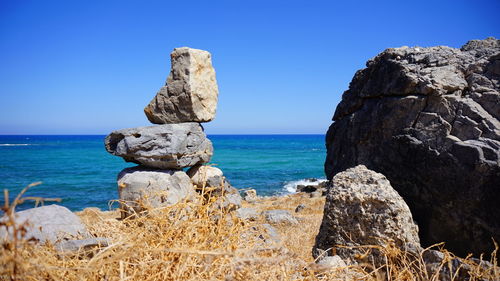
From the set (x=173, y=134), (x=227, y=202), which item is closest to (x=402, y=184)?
(x=227, y=202)

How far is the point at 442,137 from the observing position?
4.50 meters

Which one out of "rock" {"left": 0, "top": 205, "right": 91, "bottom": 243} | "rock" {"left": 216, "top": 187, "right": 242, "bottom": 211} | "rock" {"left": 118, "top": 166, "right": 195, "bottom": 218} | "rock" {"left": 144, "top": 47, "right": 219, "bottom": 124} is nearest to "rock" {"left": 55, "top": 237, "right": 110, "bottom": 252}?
"rock" {"left": 216, "top": 187, "right": 242, "bottom": 211}

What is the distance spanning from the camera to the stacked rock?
23.5 feet

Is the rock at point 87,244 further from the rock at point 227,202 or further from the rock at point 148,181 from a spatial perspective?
the rock at point 148,181

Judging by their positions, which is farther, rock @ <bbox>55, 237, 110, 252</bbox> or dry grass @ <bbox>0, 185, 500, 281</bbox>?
rock @ <bbox>55, 237, 110, 252</bbox>

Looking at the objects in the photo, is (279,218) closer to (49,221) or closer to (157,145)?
(157,145)

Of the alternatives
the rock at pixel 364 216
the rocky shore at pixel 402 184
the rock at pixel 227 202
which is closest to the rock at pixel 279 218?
the rock at pixel 227 202

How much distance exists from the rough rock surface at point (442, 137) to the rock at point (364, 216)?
701 mm

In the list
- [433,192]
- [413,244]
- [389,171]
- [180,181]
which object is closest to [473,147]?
[433,192]

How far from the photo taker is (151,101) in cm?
780

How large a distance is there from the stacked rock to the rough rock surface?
3.46m

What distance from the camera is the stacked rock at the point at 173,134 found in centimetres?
717

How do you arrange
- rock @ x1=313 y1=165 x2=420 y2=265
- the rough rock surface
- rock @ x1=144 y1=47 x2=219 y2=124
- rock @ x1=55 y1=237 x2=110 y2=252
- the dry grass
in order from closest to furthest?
the dry grass < rock @ x1=55 y1=237 x2=110 y2=252 < rock @ x1=313 y1=165 x2=420 y2=265 < the rough rock surface < rock @ x1=144 y1=47 x2=219 y2=124

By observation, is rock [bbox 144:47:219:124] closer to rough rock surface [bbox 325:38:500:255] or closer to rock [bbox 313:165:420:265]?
rough rock surface [bbox 325:38:500:255]
